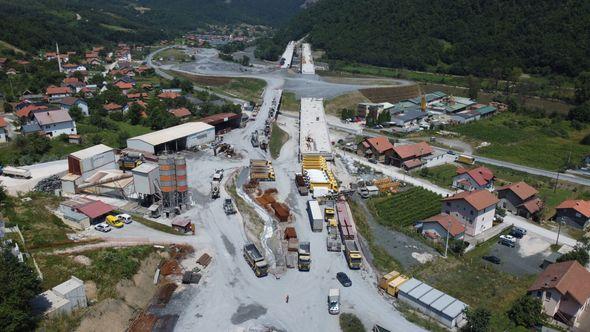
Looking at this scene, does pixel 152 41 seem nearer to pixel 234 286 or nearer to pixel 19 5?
pixel 19 5

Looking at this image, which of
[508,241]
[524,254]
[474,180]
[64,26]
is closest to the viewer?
[524,254]

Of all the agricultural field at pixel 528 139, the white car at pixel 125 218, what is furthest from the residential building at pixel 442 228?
the agricultural field at pixel 528 139

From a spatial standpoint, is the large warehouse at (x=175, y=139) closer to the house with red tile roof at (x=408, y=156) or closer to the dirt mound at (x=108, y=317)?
the house with red tile roof at (x=408, y=156)

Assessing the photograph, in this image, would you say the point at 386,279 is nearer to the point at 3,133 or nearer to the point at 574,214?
the point at 574,214

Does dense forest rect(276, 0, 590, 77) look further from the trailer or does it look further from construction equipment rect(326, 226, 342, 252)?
construction equipment rect(326, 226, 342, 252)

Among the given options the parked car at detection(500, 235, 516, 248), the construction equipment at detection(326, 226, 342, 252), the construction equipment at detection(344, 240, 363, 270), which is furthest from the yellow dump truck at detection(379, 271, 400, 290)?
the parked car at detection(500, 235, 516, 248)

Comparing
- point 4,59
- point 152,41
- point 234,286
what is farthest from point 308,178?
point 152,41

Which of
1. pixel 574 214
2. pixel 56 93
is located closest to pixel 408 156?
pixel 574 214
